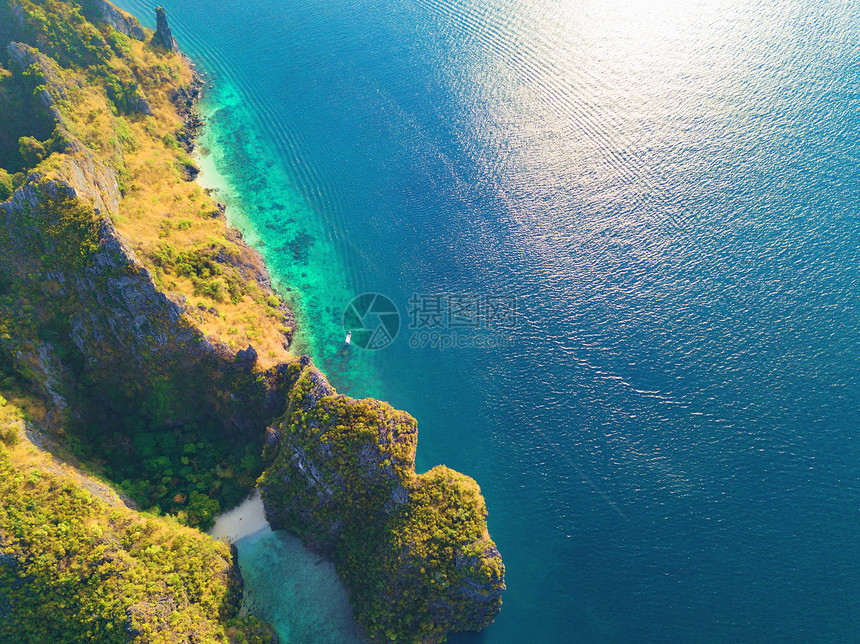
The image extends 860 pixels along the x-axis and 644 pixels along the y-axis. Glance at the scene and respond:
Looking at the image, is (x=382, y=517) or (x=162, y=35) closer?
(x=382, y=517)

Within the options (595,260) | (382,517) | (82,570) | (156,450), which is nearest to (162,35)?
(156,450)

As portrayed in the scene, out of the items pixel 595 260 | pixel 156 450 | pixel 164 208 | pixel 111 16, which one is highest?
pixel 595 260

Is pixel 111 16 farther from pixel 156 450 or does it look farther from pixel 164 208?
pixel 156 450

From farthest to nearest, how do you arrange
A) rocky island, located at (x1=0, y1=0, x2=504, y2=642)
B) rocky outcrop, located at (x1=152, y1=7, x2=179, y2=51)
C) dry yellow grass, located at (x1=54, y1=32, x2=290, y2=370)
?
rocky outcrop, located at (x1=152, y1=7, x2=179, y2=51) < dry yellow grass, located at (x1=54, y1=32, x2=290, y2=370) < rocky island, located at (x1=0, y1=0, x2=504, y2=642)

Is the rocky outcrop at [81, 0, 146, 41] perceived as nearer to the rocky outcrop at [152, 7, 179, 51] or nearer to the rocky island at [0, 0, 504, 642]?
the rocky outcrop at [152, 7, 179, 51]

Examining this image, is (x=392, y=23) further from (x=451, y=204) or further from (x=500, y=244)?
(x=500, y=244)

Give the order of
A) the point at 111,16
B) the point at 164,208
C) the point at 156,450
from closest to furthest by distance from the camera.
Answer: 1. the point at 156,450
2. the point at 164,208
3. the point at 111,16

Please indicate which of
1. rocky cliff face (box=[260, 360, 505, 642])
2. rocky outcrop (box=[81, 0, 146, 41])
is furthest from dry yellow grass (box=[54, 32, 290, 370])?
rocky cliff face (box=[260, 360, 505, 642])
